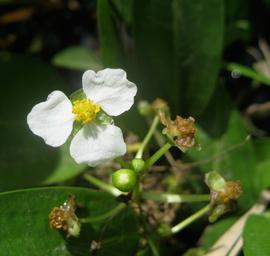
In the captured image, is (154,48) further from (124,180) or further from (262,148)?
(124,180)

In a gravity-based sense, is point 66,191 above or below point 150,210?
above

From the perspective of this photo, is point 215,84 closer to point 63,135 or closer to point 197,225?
point 197,225

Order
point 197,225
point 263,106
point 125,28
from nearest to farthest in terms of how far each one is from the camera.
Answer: point 197,225 → point 125,28 → point 263,106

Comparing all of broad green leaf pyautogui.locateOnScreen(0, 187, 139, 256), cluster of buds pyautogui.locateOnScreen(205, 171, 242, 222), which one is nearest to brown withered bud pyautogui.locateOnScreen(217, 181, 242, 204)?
cluster of buds pyautogui.locateOnScreen(205, 171, 242, 222)

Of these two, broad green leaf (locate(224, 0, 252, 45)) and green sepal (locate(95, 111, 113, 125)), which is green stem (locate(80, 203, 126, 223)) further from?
broad green leaf (locate(224, 0, 252, 45))

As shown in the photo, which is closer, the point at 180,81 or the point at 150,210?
the point at 150,210

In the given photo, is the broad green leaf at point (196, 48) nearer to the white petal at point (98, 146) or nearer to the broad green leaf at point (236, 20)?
the broad green leaf at point (236, 20)

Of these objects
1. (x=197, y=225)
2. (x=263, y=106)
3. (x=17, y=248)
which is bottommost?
(x=197, y=225)

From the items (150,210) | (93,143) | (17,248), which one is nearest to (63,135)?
(93,143)
